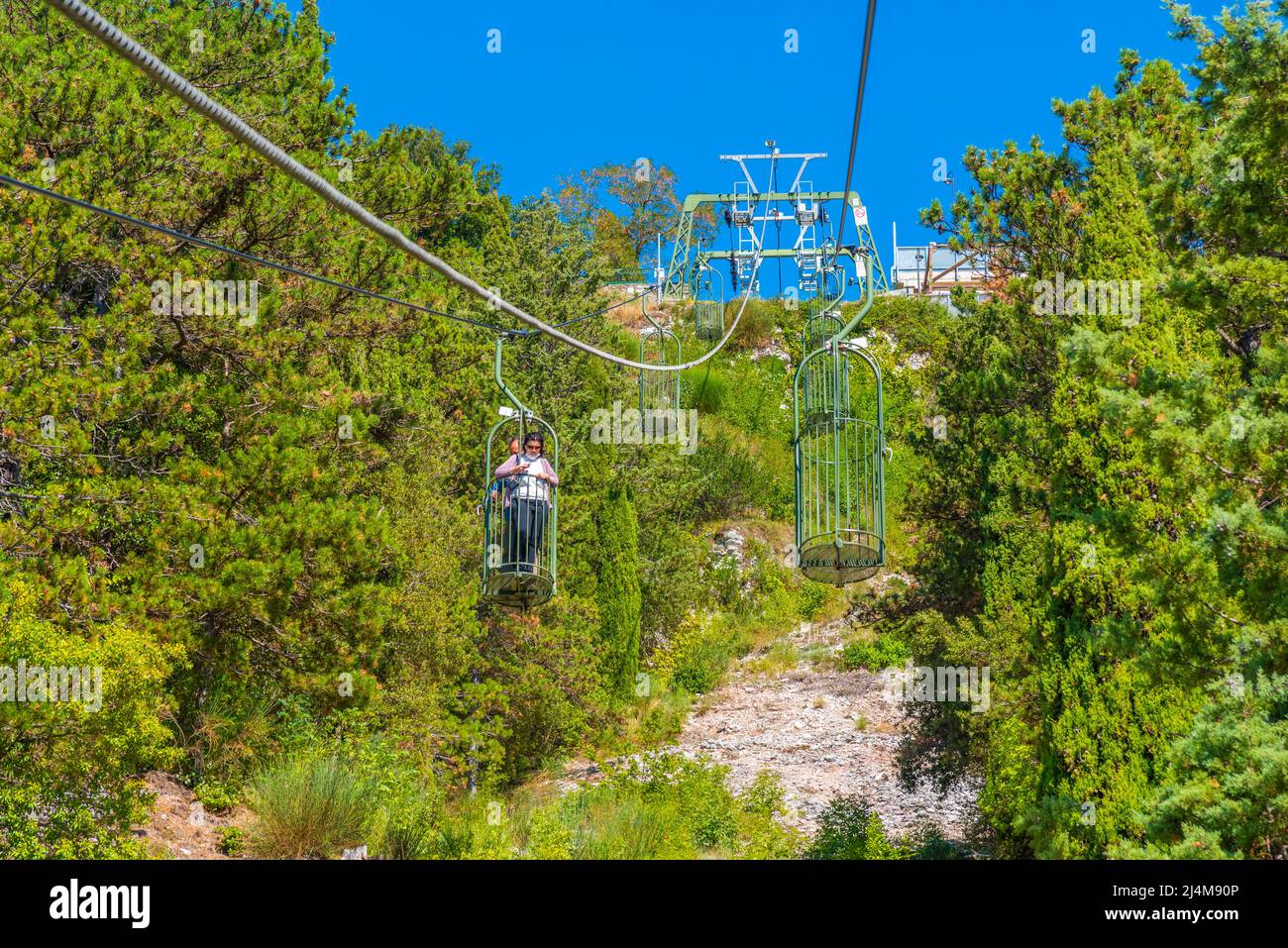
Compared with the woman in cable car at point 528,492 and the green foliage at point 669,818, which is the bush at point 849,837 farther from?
the woman in cable car at point 528,492

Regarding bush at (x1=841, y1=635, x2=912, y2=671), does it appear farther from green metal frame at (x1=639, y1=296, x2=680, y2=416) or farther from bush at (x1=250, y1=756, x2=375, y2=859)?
bush at (x1=250, y1=756, x2=375, y2=859)

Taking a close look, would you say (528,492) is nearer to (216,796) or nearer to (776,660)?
(216,796)

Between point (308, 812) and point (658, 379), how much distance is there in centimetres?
1261

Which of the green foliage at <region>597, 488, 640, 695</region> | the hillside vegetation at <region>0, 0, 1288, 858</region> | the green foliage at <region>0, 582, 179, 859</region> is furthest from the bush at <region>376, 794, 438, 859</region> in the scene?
the green foliage at <region>597, 488, 640, 695</region>

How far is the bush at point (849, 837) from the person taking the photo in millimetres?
17438

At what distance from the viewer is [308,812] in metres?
15.5

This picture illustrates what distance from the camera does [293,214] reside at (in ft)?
59.3

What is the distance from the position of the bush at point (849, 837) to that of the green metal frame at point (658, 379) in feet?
19.6

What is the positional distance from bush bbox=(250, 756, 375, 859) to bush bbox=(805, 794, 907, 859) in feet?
18.7

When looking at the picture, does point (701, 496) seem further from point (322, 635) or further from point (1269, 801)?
point (1269, 801)

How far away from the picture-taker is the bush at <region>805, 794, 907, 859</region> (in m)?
17.4

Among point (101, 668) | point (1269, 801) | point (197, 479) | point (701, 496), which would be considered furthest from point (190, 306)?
point (701, 496)
